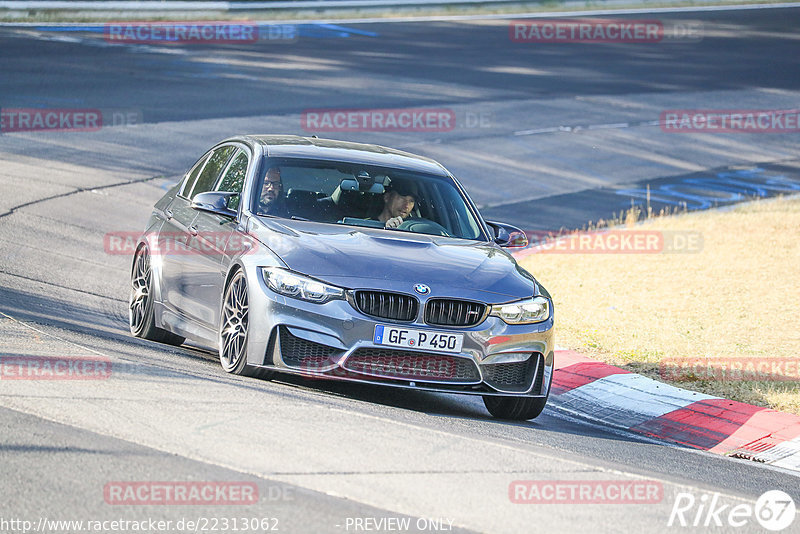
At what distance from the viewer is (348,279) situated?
24.6 ft

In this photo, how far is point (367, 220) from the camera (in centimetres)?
878

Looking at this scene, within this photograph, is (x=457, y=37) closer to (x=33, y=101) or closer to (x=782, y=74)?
(x=782, y=74)

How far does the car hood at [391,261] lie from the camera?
298 inches

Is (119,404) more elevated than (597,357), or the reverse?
(119,404)

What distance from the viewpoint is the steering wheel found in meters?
8.85

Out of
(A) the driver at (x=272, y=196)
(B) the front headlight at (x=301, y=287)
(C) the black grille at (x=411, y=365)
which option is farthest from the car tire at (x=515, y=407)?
(A) the driver at (x=272, y=196)

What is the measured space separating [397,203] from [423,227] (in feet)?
0.88

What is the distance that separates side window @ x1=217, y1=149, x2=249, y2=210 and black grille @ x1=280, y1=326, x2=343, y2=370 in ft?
5.37

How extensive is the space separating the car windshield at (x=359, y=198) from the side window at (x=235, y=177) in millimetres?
239

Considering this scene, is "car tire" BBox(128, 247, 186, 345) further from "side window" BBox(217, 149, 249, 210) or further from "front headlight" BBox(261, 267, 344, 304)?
"front headlight" BBox(261, 267, 344, 304)

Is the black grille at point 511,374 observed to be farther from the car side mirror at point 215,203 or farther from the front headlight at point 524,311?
the car side mirror at point 215,203

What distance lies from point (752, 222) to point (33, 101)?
1229 centimetres

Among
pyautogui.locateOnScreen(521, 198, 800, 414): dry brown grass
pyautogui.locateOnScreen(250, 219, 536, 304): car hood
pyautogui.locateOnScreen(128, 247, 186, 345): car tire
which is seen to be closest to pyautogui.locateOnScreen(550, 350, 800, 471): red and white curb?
pyautogui.locateOnScreen(521, 198, 800, 414): dry brown grass

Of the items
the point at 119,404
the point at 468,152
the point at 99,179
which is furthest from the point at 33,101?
the point at 119,404
